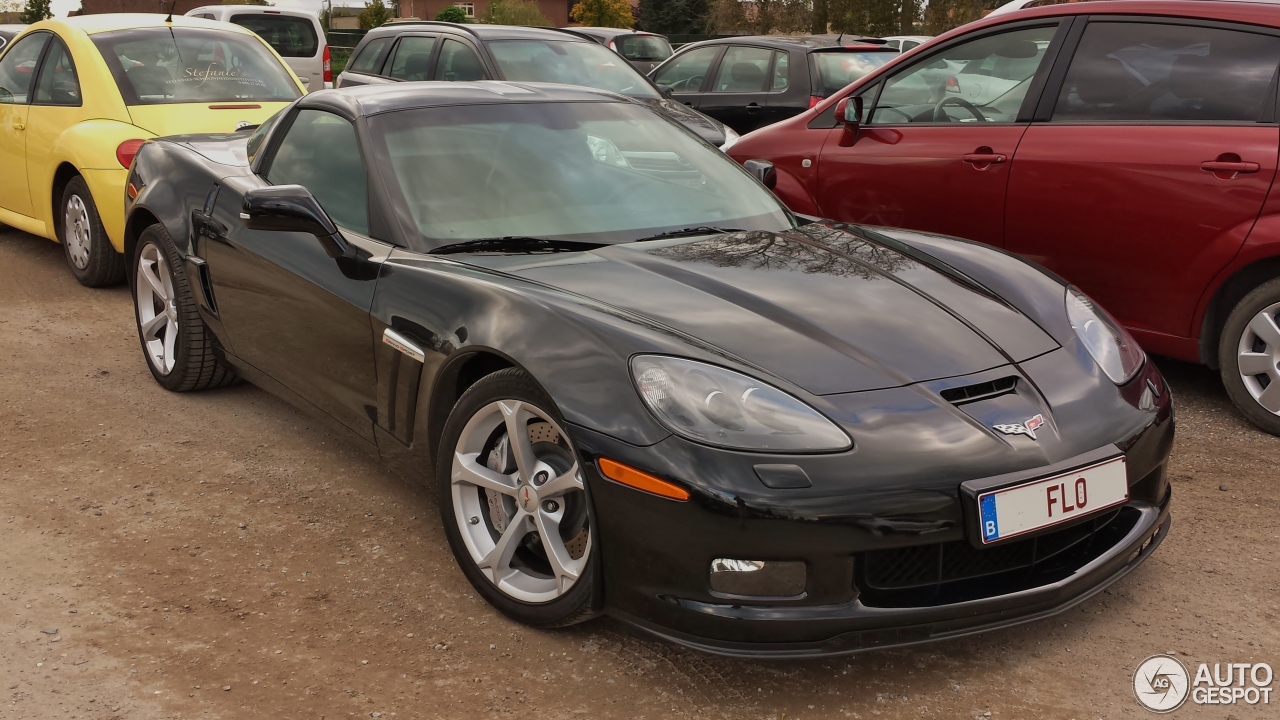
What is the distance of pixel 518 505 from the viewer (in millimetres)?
3057

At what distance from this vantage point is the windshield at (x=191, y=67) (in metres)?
7.11

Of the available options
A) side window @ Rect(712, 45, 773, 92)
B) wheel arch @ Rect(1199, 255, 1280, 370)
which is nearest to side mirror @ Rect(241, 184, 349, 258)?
wheel arch @ Rect(1199, 255, 1280, 370)

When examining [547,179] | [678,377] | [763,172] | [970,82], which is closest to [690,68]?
[970,82]

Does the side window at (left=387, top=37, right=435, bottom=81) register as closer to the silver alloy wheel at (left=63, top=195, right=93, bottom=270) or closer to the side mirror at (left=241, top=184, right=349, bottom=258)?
the silver alloy wheel at (left=63, top=195, right=93, bottom=270)

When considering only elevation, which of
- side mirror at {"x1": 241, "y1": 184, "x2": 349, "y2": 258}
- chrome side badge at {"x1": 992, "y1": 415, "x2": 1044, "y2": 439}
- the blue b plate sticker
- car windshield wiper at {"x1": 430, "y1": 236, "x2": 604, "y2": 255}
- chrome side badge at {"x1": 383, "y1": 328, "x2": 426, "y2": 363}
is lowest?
the blue b plate sticker

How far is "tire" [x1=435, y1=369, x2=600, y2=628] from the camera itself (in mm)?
2914

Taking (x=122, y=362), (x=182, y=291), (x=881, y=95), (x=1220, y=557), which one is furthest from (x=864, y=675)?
(x=122, y=362)

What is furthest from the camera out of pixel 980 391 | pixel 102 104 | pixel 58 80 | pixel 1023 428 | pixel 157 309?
pixel 58 80

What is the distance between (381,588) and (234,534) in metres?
0.66

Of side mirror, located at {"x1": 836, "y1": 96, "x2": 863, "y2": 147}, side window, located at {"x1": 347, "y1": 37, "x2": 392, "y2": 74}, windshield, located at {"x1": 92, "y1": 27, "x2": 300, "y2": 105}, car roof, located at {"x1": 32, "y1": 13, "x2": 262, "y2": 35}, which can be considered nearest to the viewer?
side mirror, located at {"x1": 836, "y1": 96, "x2": 863, "y2": 147}

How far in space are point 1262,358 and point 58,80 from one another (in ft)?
21.9

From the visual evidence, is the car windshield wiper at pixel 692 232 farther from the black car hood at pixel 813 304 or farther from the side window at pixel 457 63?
the side window at pixel 457 63

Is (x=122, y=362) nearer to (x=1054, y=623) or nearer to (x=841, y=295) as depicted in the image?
(x=841, y=295)

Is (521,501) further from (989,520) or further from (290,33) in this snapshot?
(290,33)
